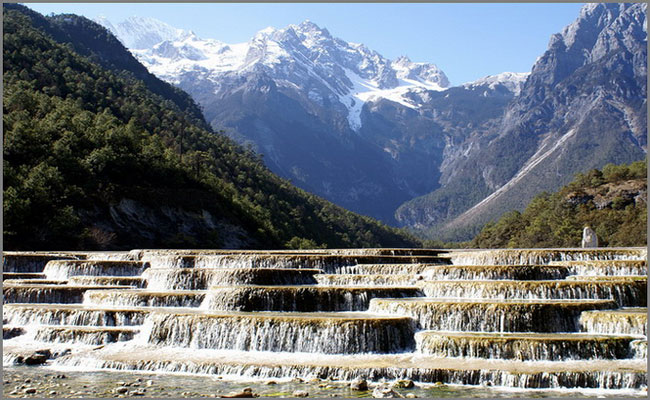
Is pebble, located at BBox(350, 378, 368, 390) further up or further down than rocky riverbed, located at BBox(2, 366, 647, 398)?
further up

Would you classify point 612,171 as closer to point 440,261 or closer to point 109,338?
point 440,261

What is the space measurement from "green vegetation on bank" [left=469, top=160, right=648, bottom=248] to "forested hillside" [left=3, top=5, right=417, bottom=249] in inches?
1761

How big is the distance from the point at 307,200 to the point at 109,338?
162211 mm

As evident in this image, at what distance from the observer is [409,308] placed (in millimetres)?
32531

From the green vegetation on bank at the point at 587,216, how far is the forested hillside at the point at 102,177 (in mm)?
44740

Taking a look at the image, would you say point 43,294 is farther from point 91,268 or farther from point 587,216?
point 587,216

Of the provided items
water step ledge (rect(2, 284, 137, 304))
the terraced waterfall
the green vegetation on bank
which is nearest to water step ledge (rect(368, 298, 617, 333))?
the terraced waterfall

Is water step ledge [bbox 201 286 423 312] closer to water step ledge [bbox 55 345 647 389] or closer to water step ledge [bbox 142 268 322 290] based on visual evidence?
water step ledge [bbox 142 268 322 290]

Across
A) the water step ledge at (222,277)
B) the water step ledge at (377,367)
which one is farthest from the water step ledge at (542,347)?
the water step ledge at (222,277)

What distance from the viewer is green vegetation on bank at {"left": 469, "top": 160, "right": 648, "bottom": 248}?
409ft

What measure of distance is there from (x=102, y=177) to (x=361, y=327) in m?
75.0

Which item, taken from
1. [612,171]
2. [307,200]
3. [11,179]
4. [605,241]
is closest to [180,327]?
[11,179]

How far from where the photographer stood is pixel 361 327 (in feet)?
98.6

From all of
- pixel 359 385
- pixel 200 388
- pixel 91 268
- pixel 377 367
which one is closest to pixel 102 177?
pixel 91 268
